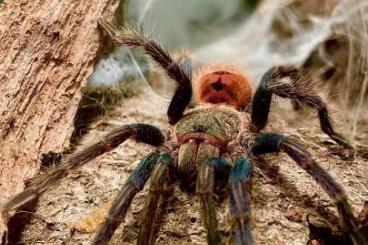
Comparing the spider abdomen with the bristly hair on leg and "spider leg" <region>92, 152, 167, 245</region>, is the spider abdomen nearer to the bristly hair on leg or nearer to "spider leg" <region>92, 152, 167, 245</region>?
the bristly hair on leg

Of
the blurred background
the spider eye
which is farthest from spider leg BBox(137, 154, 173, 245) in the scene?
the blurred background

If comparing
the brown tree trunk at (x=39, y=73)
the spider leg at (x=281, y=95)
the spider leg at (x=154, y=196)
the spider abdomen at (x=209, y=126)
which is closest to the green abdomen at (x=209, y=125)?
the spider abdomen at (x=209, y=126)

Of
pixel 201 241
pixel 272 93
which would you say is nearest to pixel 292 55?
pixel 272 93

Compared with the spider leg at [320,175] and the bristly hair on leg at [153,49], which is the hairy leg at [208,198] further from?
the bristly hair on leg at [153,49]

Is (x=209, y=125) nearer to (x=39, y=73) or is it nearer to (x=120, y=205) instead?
(x=120, y=205)

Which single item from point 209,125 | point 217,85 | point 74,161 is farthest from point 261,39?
point 74,161
